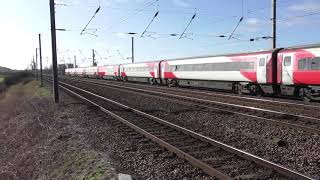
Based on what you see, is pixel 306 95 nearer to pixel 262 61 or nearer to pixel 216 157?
pixel 262 61

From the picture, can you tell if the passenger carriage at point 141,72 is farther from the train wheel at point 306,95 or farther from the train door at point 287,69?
the train wheel at point 306,95

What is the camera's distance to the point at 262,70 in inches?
822

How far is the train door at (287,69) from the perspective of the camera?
1880cm

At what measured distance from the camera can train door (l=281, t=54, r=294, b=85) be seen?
18.8m

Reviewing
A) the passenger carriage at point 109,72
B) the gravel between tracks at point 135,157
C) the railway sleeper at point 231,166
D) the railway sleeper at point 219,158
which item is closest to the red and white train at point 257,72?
the gravel between tracks at point 135,157

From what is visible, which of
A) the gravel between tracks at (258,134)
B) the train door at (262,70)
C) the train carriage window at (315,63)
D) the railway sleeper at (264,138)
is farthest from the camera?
the train door at (262,70)

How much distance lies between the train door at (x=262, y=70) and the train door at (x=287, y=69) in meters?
1.40

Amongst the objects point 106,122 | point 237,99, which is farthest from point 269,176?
point 237,99

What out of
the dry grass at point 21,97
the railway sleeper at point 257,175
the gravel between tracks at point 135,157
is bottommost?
the dry grass at point 21,97

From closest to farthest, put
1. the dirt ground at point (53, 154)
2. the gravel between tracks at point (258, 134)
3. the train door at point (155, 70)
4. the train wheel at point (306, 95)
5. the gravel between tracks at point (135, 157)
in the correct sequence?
the gravel between tracks at point (135, 157) → the gravel between tracks at point (258, 134) → the dirt ground at point (53, 154) → the train wheel at point (306, 95) → the train door at point (155, 70)

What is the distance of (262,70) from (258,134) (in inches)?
437

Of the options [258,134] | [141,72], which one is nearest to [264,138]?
[258,134]

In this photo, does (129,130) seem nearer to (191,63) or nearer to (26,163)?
(26,163)

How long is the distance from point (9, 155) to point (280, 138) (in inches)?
359
